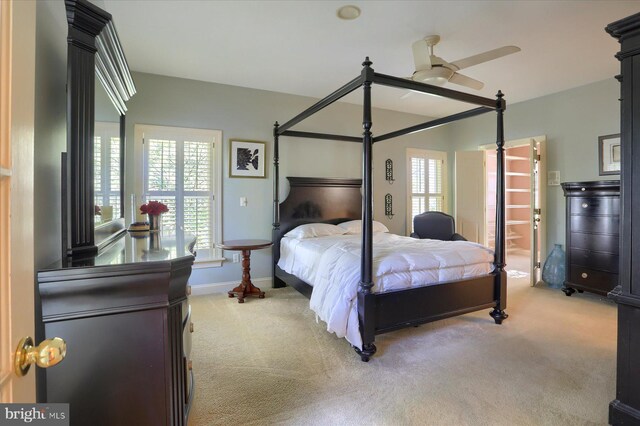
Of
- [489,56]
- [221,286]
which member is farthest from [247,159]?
[489,56]

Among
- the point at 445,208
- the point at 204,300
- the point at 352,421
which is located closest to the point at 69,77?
the point at 352,421

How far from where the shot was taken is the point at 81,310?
100 centimetres

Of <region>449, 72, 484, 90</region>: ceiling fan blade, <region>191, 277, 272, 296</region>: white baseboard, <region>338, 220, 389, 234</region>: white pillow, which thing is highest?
<region>449, 72, 484, 90</region>: ceiling fan blade

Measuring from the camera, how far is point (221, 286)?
3.94 m

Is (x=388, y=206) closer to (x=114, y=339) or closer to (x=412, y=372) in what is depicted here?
(x=412, y=372)

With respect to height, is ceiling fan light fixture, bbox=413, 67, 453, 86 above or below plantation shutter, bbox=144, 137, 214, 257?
above

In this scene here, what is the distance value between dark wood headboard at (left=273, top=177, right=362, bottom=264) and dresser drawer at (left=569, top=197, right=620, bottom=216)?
2.68m

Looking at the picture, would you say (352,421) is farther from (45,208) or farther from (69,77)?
(69,77)

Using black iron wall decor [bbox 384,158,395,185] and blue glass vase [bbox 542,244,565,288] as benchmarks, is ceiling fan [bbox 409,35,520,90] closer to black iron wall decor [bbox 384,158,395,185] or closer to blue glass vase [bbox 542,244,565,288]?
black iron wall decor [bbox 384,158,395,185]

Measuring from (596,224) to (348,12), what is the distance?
3.59 m

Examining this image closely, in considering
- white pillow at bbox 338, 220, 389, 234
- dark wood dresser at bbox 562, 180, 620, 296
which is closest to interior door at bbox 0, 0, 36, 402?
white pillow at bbox 338, 220, 389, 234

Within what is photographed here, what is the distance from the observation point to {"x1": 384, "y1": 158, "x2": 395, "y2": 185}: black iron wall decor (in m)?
5.05

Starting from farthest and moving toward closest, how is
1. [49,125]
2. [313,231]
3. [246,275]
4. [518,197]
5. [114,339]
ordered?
[518,197] → [313,231] → [246,275] → [49,125] → [114,339]

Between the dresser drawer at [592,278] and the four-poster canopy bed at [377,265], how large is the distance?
1514mm
